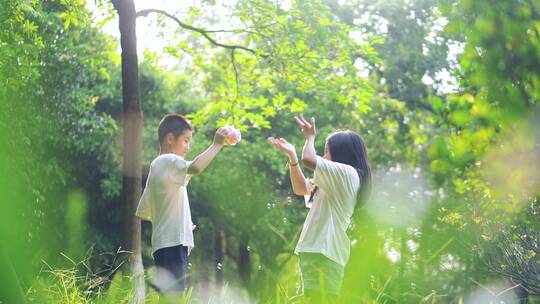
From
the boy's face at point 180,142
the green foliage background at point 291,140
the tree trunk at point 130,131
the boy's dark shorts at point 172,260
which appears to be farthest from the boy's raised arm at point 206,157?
the tree trunk at point 130,131

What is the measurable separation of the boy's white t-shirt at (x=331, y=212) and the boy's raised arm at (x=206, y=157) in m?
0.63

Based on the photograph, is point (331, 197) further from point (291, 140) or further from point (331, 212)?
point (291, 140)

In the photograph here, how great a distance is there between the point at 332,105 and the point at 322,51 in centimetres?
832

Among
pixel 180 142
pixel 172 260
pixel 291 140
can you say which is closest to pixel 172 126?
pixel 180 142

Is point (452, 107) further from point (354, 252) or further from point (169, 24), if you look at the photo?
point (169, 24)

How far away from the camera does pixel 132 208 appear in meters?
7.46

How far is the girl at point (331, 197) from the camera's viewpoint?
444 centimetres

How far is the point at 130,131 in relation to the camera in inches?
302

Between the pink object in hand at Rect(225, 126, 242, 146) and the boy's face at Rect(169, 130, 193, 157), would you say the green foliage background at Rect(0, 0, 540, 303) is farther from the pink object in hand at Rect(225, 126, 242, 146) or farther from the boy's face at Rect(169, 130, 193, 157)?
the boy's face at Rect(169, 130, 193, 157)

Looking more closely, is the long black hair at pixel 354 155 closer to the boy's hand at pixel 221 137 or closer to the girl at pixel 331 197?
the girl at pixel 331 197

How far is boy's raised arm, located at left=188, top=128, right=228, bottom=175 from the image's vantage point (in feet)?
15.8

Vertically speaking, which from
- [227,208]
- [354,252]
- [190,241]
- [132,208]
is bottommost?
[227,208]

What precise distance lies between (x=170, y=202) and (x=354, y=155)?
3.61ft

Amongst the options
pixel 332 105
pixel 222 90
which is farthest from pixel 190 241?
pixel 332 105
